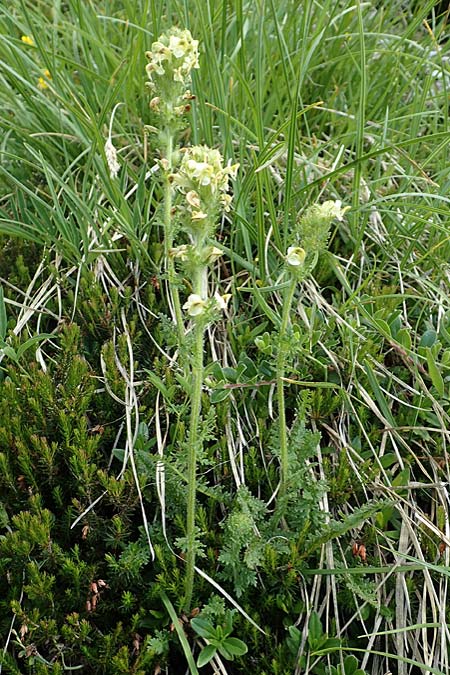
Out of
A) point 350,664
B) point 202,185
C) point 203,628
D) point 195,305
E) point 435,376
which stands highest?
point 202,185

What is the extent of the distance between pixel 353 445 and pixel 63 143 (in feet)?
5.21

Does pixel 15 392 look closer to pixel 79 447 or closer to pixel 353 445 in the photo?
pixel 79 447

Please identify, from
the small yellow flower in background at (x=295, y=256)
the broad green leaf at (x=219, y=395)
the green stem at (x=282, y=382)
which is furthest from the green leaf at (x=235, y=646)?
the small yellow flower in background at (x=295, y=256)

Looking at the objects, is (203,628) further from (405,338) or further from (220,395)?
(405,338)

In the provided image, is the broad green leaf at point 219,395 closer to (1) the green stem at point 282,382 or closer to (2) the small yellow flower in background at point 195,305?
(1) the green stem at point 282,382

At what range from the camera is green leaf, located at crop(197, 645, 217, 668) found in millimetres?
1493

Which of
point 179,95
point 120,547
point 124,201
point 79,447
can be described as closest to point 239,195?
point 124,201

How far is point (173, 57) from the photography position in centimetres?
156

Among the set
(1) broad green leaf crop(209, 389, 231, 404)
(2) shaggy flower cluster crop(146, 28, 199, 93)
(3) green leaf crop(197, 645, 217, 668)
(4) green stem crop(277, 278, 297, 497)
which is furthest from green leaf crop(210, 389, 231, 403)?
(2) shaggy flower cluster crop(146, 28, 199, 93)

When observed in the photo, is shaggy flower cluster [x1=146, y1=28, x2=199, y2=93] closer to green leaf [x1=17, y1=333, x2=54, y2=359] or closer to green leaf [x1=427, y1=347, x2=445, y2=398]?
green leaf [x1=17, y1=333, x2=54, y2=359]

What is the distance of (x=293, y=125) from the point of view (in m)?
1.81

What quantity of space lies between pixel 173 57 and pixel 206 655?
139cm

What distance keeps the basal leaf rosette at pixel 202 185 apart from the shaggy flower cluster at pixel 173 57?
0.96ft

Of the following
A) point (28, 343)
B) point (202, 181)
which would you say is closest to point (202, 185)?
point (202, 181)
